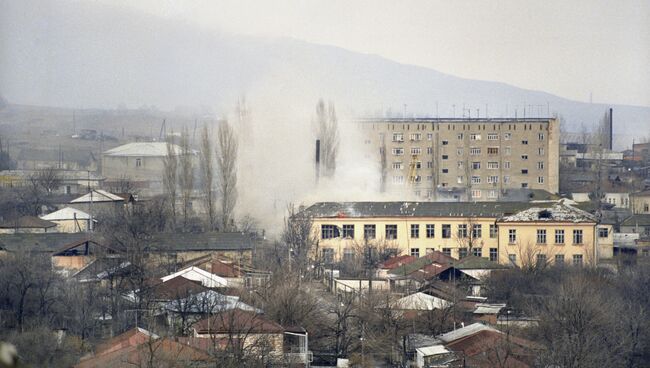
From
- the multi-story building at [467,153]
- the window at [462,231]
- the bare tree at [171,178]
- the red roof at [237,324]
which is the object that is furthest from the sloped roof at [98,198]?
the red roof at [237,324]

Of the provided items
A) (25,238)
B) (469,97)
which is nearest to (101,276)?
(25,238)

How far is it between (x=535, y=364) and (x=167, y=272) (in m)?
5.12

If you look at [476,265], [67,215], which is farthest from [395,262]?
[67,215]

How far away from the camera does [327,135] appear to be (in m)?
21.6

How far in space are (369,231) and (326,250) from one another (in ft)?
2.23

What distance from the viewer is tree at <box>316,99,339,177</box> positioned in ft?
68.7

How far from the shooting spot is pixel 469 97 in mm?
62625

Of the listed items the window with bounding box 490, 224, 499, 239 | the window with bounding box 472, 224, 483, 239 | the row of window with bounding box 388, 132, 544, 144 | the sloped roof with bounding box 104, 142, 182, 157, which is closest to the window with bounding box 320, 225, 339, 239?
the window with bounding box 472, 224, 483, 239

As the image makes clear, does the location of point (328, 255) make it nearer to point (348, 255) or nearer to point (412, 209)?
point (348, 255)

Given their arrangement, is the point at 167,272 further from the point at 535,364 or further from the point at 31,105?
the point at 31,105

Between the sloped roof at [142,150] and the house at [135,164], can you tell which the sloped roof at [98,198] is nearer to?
the house at [135,164]

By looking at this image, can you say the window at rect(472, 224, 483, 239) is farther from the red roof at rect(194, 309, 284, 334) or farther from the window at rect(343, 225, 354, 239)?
the red roof at rect(194, 309, 284, 334)

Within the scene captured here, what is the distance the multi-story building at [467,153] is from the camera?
920 inches

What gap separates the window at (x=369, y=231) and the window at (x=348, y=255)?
1.31ft
